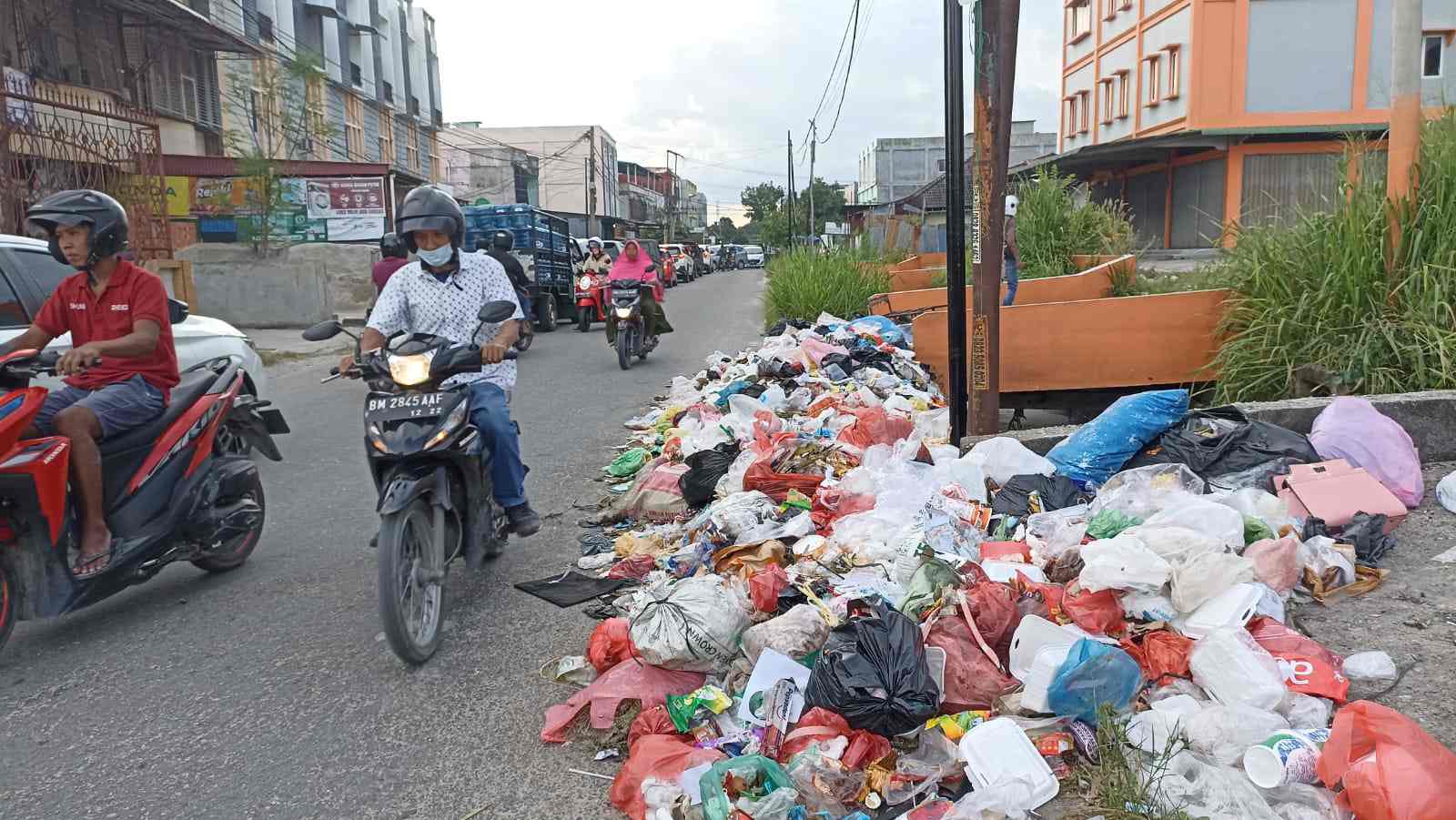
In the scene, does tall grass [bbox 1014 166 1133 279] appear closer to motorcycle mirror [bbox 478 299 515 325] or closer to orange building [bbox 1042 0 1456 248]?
motorcycle mirror [bbox 478 299 515 325]

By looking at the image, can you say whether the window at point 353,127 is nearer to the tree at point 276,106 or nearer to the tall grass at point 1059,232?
the tree at point 276,106

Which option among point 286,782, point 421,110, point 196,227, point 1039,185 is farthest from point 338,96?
point 286,782

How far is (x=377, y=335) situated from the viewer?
4605mm

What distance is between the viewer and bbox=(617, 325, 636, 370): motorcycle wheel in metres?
13.2

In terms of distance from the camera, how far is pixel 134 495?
4.36m

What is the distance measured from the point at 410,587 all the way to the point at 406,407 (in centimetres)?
69

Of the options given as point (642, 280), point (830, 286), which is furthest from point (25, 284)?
point (830, 286)

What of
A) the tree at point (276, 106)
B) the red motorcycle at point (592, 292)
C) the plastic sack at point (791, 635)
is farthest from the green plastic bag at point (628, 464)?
the tree at point (276, 106)

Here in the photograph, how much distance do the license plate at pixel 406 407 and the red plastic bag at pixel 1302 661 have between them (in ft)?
9.86

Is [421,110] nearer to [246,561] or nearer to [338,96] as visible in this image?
[338,96]

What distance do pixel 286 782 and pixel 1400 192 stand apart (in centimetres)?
641

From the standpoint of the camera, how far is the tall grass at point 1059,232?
1362cm

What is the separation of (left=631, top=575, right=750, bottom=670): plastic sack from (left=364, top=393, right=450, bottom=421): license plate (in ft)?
3.75

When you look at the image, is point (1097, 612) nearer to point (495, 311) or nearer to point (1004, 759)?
point (1004, 759)
